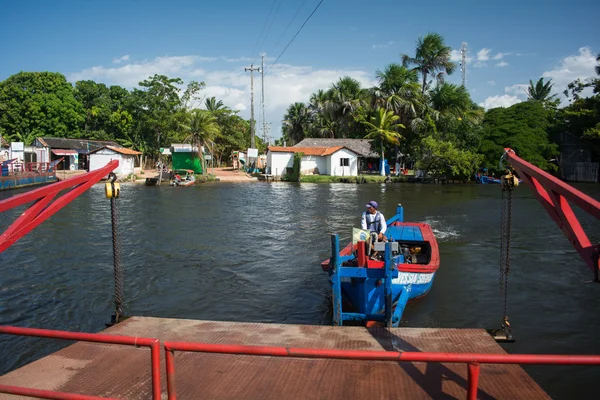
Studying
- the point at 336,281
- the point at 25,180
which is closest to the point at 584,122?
the point at 336,281

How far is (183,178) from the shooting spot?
46281mm

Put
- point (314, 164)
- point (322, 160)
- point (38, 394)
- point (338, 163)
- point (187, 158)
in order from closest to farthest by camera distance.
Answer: point (38, 394) < point (187, 158) < point (338, 163) < point (322, 160) < point (314, 164)

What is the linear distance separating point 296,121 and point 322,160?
72.1 ft

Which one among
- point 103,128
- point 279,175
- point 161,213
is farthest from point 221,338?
point 103,128

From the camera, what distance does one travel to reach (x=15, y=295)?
11.8 meters

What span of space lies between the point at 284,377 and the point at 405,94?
5283 cm

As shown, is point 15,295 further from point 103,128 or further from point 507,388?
point 103,128

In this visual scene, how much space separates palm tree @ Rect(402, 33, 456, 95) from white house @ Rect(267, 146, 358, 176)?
13.7 metres

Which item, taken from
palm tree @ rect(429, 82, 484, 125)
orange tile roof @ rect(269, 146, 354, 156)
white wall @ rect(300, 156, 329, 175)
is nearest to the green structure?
orange tile roof @ rect(269, 146, 354, 156)

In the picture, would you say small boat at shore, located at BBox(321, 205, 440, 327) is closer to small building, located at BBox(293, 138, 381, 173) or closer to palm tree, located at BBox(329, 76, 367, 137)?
small building, located at BBox(293, 138, 381, 173)

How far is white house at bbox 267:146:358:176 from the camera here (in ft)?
172

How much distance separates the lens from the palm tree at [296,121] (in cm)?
7300

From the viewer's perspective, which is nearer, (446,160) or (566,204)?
(566,204)

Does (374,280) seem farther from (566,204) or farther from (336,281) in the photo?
(566,204)
